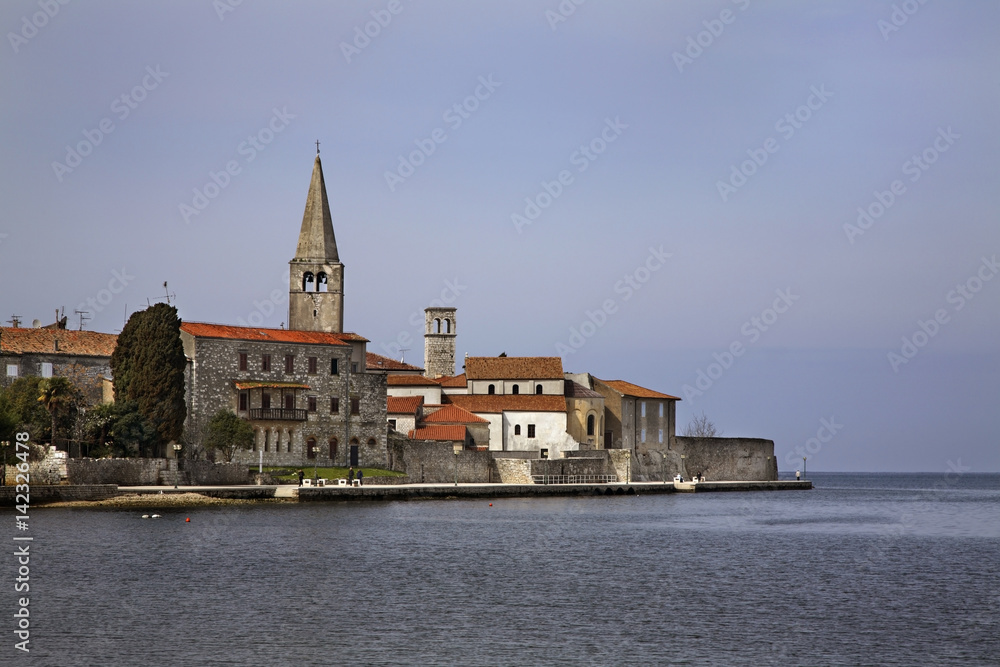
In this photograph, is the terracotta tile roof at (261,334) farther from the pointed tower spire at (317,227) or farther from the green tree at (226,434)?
the pointed tower spire at (317,227)

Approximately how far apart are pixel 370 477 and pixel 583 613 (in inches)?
1420

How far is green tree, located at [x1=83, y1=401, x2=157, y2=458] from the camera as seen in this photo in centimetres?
5644

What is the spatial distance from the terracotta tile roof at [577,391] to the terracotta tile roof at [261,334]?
15.8 meters

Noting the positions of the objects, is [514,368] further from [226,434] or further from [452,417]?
[226,434]

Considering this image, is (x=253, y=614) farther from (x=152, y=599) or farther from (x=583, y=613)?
(x=583, y=613)

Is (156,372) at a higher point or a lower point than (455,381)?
lower

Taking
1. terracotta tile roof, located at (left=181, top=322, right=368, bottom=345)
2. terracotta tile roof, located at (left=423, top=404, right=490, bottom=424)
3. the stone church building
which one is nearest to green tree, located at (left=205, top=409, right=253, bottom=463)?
the stone church building

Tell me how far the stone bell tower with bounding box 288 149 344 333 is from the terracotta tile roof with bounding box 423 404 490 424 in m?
8.05

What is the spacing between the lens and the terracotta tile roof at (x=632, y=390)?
8394cm

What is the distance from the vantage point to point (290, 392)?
65.9m

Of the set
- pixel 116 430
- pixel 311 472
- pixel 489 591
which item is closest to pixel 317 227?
pixel 311 472

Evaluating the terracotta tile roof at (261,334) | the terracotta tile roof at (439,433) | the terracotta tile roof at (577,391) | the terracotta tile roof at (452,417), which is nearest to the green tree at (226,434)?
the terracotta tile roof at (261,334)

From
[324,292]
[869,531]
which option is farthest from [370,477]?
[869,531]

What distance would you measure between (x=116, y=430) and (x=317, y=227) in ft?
81.0
